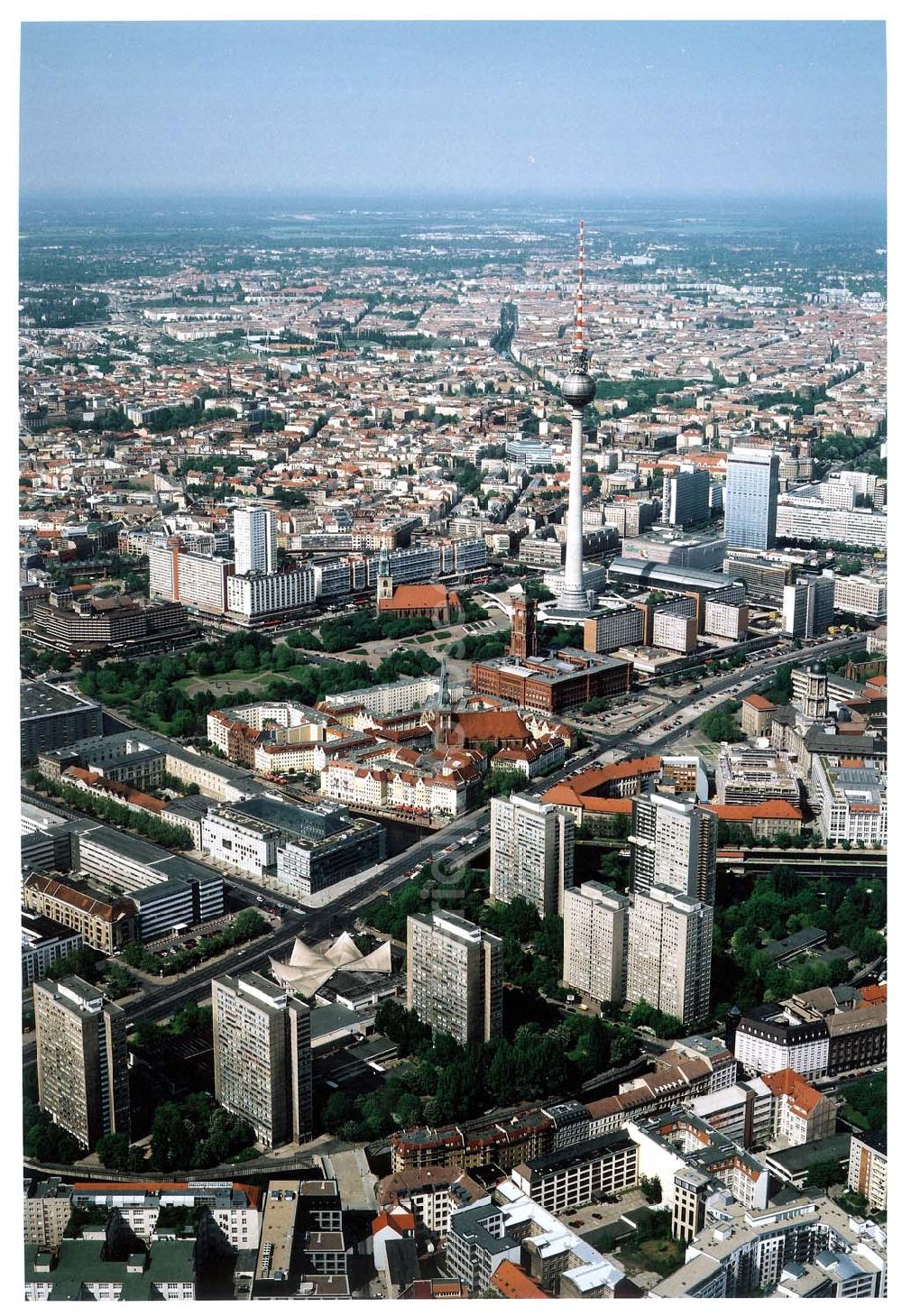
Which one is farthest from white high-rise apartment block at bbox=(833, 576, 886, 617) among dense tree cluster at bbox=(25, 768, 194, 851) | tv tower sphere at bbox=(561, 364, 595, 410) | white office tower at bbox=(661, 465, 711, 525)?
dense tree cluster at bbox=(25, 768, 194, 851)

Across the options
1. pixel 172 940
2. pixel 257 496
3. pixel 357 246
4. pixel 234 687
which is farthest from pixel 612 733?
pixel 357 246

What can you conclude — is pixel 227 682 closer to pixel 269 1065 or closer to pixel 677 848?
pixel 677 848

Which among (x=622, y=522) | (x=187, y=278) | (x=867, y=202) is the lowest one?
(x=622, y=522)

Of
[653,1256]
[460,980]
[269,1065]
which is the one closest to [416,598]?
[460,980]

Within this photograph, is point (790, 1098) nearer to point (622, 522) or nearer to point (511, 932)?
point (511, 932)

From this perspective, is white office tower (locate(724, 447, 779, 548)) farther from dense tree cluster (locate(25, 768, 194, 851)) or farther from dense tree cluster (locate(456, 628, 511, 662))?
dense tree cluster (locate(25, 768, 194, 851))

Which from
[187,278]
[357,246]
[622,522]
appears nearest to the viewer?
[622,522]

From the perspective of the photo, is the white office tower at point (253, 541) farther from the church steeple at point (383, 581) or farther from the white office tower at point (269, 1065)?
the white office tower at point (269, 1065)
